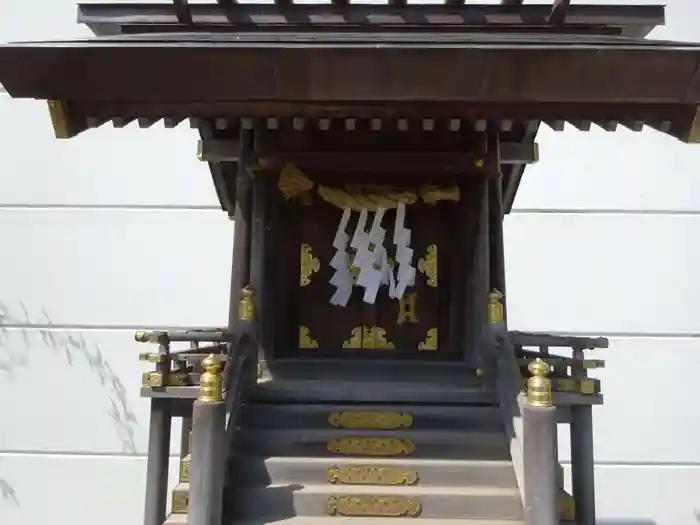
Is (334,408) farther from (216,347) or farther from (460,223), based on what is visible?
(460,223)

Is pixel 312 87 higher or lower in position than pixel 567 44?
lower

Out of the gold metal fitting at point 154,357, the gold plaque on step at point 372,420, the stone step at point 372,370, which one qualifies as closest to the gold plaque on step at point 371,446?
the gold plaque on step at point 372,420

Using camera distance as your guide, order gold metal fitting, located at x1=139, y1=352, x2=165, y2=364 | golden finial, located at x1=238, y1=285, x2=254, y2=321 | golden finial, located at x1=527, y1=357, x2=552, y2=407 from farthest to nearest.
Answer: golden finial, located at x1=238, y1=285, x2=254, y2=321
gold metal fitting, located at x1=139, y1=352, x2=165, y2=364
golden finial, located at x1=527, y1=357, x2=552, y2=407

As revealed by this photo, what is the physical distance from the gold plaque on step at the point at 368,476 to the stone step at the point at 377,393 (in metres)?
0.46

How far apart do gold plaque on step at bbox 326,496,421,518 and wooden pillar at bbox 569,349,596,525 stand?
3.15ft

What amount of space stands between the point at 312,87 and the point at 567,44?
1.18 meters

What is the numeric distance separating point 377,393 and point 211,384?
3.48ft

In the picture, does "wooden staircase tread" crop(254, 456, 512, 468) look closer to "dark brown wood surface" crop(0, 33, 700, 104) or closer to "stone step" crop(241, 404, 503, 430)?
"stone step" crop(241, 404, 503, 430)

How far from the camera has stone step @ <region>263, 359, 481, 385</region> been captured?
4.16 metres

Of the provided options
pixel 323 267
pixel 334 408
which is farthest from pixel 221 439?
pixel 323 267

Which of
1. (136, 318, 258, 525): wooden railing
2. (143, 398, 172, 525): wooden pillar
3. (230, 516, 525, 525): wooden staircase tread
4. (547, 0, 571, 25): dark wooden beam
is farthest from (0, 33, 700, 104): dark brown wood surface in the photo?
(230, 516, 525, 525): wooden staircase tread

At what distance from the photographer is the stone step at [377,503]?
138 inches

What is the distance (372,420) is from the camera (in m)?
3.86

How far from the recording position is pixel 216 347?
13.5 feet
